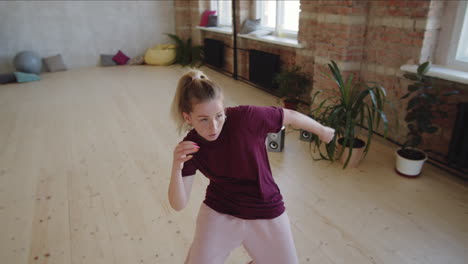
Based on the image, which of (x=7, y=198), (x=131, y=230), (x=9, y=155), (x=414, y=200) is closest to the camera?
(x=131, y=230)

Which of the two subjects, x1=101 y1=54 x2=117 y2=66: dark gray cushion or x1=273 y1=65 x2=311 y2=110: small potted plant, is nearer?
x1=273 y1=65 x2=311 y2=110: small potted plant

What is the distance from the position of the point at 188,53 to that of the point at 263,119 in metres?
6.58

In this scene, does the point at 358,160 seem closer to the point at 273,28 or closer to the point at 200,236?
the point at 200,236

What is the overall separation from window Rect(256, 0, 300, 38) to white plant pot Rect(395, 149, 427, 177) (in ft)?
8.82

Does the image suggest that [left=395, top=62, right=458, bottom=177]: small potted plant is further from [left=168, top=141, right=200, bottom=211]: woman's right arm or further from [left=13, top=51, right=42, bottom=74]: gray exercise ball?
[left=13, top=51, right=42, bottom=74]: gray exercise ball

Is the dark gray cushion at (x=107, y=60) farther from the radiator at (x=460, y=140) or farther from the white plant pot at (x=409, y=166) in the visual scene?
the radiator at (x=460, y=140)

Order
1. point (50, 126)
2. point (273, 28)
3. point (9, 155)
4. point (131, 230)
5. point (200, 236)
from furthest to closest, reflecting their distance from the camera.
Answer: point (273, 28) < point (50, 126) < point (9, 155) < point (131, 230) < point (200, 236)

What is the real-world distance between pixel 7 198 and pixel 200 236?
2015 mm

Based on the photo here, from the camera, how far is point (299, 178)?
2725 mm

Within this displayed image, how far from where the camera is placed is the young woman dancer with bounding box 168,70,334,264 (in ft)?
4.38

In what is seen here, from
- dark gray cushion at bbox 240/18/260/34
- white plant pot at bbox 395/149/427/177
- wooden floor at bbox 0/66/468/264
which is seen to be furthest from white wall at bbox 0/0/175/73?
white plant pot at bbox 395/149/427/177

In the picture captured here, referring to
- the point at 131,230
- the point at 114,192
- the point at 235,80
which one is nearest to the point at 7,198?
the point at 114,192

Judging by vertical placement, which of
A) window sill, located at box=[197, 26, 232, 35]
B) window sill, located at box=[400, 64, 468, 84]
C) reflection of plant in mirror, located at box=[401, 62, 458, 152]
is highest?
window sill, located at box=[197, 26, 232, 35]

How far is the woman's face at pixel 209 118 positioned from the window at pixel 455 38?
7.84 feet
